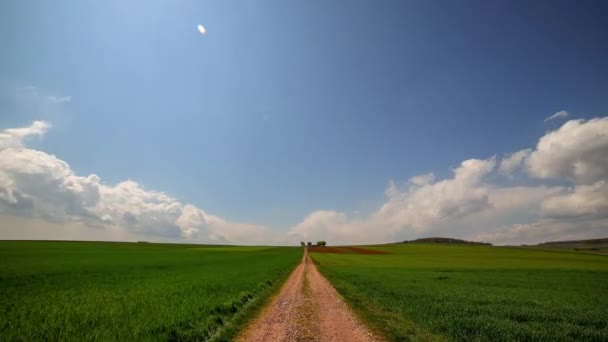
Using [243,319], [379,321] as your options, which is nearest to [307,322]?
[243,319]

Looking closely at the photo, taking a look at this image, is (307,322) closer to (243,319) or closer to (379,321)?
(243,319)

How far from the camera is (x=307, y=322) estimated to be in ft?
43.9

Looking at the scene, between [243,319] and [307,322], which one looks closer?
[307,322]

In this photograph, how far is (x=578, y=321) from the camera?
13492 millimetres

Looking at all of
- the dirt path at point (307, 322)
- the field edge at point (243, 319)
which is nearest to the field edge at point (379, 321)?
the dirt path at point (307, 322)

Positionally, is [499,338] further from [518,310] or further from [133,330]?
[133,330]

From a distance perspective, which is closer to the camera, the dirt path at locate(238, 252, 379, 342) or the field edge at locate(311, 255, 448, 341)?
the field edge at locate(311, 255, 448, 341)

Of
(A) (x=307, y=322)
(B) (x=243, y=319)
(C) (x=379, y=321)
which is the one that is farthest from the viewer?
(B) (x=243, y=319)

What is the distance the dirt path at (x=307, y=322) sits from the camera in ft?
36.9

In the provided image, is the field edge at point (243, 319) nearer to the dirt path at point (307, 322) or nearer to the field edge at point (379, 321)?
the dirt path at point (307, 322)

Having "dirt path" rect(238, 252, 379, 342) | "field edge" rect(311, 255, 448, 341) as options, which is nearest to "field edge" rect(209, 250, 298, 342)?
"dirt path" rect(238, 252, 379, 342)

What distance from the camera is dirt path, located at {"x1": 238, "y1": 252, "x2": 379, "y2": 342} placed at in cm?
1126

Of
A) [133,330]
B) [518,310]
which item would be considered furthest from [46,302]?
[518,310]

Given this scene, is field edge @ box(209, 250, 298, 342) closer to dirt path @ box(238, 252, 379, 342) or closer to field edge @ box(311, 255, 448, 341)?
dirt path @ box(238, 252, 379, 342)
